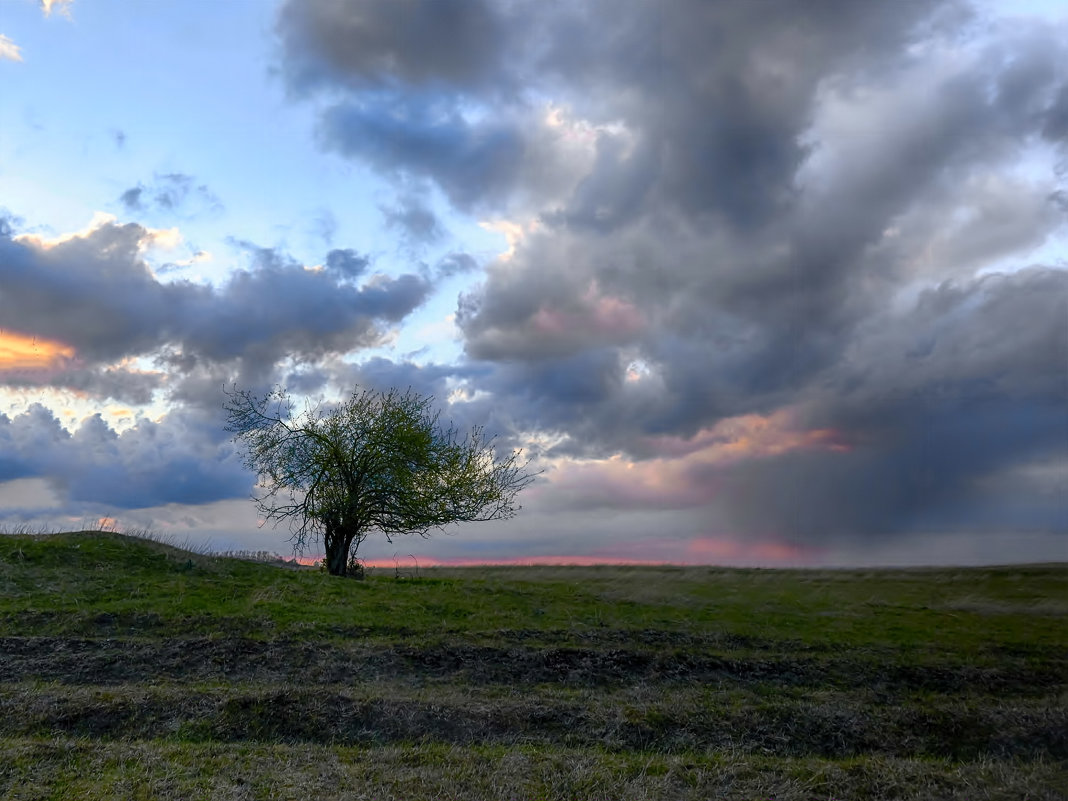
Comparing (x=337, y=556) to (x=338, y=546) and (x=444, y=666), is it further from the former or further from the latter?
(x=444, y=666)

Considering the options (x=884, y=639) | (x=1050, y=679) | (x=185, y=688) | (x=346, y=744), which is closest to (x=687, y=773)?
(x=346, y=744)

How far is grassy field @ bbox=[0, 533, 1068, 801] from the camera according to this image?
9.08 m

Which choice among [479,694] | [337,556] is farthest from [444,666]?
[337,556]

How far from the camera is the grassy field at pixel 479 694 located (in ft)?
29.8

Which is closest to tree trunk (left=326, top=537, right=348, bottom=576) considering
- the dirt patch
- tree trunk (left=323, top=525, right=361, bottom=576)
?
tree trunk (left=323, top=525, right=361, bottom=576)

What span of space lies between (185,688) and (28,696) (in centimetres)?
240

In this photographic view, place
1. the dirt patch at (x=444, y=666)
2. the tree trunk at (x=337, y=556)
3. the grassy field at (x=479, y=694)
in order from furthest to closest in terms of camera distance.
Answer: the tree trunk at (x=337, y=556), the dirt patch at (x=444, y=666), the grassy field at (x=479, y=694)

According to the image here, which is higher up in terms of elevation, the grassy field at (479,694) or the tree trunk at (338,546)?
the tree trunk at (338,546)

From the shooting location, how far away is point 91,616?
17.7 metres

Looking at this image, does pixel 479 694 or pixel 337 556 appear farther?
pixel 337 556

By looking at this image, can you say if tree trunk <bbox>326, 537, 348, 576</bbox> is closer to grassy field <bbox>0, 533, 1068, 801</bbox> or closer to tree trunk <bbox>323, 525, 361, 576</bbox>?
tree trunk <bbox>323, 525, 361, 576</bbox>

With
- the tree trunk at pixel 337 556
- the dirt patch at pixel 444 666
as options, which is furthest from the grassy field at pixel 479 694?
the tree trunk at pixel 337 556

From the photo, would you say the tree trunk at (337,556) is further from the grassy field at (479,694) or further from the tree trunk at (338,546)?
the grassy field at (479,694)

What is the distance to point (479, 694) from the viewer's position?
507 inches
